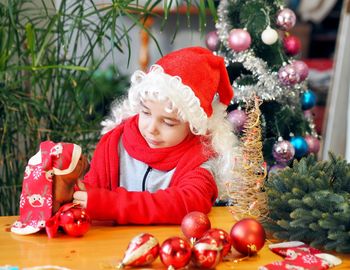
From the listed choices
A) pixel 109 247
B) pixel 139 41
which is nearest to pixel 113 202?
pixel 109 247

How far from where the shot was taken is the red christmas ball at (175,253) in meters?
1.15

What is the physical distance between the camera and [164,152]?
1.49 metres

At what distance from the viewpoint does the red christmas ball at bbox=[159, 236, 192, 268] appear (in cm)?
115

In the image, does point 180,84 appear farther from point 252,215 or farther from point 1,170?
point 1,170

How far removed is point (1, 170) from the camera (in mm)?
2205

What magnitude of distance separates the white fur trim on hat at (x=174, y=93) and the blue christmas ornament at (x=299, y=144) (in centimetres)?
93

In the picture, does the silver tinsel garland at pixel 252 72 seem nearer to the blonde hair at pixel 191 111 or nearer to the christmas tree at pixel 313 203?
the blonde hair at pixel 191 111

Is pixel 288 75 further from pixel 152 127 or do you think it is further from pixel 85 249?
pixel 85 249

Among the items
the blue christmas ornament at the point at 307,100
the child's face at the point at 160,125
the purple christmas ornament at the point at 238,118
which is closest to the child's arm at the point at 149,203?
the child's face at the point at 160,125

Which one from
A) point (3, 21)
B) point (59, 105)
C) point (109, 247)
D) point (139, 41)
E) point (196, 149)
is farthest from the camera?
point (139, 41)

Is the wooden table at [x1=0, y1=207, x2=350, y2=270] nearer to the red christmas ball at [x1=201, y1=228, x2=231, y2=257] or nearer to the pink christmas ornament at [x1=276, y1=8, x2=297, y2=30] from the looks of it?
the red christmas ball at [x1=201, y1=228, x2=231, y2=257]

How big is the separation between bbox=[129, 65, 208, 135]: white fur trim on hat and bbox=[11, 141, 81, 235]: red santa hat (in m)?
0.22

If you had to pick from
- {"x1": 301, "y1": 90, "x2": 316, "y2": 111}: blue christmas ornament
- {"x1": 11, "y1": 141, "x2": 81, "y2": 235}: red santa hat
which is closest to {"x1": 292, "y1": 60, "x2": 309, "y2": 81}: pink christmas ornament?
{"x1": 301, "y1": 90, "x2": 316, "y2": 111}: blue christmas ornament

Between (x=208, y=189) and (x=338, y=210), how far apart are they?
0.97ft
